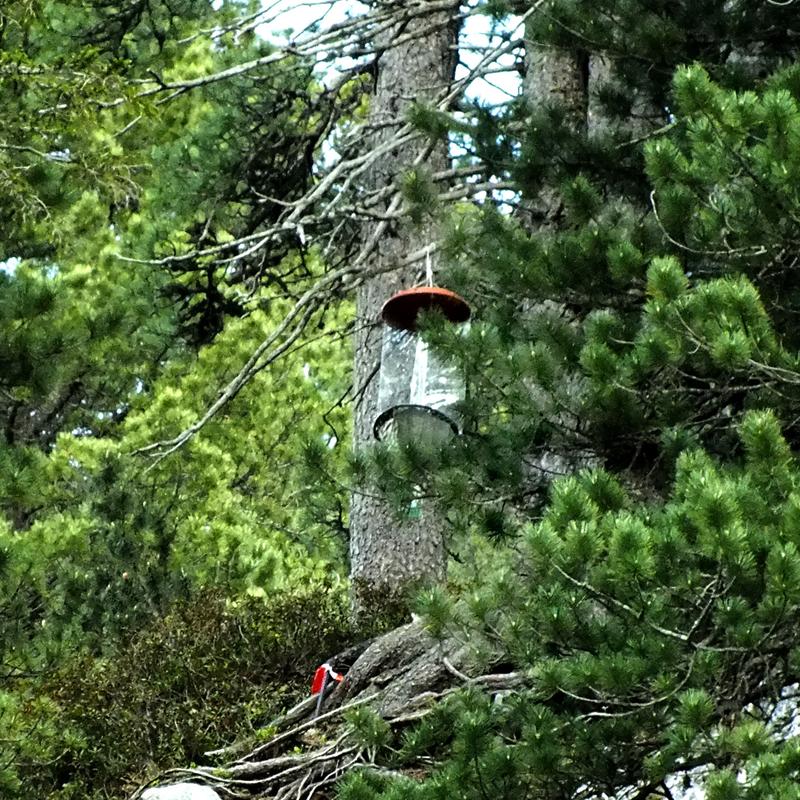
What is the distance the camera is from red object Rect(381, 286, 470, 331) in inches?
247

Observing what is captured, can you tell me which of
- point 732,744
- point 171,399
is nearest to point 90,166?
point 171,399

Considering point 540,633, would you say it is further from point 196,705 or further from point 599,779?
point 196,705

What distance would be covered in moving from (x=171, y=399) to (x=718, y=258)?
31.1 ft

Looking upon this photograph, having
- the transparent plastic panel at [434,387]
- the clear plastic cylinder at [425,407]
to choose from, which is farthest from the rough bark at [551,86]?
the transparent plastic panel at [434,387]

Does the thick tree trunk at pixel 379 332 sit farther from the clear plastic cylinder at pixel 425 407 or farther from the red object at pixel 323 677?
the clear plastic cylinder at pixel 425 407

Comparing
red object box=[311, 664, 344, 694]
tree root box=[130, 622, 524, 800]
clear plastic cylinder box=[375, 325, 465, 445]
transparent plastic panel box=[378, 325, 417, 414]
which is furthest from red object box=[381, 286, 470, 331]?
red object box=[311, 664, 344, 694]

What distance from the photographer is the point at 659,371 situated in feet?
18.1

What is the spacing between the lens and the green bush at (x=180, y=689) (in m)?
6.73

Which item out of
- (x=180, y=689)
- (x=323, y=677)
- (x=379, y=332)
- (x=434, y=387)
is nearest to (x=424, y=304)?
(x=434, y=387)

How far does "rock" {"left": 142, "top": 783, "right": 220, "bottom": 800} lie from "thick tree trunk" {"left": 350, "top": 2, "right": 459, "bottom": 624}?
169cm

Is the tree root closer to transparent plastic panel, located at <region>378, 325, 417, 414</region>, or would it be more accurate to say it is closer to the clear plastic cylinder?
the clear plastic cylinder

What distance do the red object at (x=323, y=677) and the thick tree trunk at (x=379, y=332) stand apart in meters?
0.80

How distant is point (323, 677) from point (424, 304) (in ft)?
6.21

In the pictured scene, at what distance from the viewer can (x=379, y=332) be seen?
941cm
